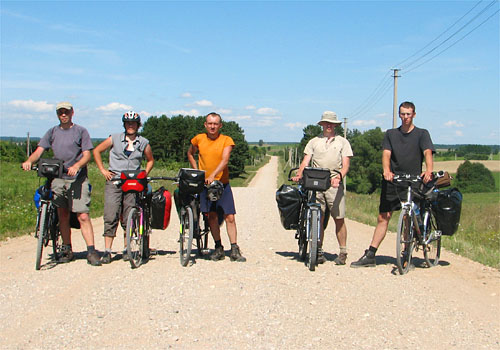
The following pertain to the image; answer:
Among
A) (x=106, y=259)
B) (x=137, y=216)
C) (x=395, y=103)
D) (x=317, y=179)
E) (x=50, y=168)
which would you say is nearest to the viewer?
(x=50, y=168)

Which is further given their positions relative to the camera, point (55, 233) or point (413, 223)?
point (55, 233)

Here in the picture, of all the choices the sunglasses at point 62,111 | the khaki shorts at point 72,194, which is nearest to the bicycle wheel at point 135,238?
the khaki shorts at point 72,194

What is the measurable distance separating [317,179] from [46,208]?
3763mm

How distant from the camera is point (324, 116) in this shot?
7398mm

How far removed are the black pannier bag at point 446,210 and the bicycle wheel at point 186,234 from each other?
348 cm

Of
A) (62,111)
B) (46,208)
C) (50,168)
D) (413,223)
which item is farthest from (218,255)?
(62,111)

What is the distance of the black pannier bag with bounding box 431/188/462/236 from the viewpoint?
7316 millimetres

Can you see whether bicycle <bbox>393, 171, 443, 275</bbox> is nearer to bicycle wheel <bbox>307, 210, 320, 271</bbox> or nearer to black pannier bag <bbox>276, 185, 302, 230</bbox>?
bicycle wheel <bbox>307, 210, 320, 271</bbox>

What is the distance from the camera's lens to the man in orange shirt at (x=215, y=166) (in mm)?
7312

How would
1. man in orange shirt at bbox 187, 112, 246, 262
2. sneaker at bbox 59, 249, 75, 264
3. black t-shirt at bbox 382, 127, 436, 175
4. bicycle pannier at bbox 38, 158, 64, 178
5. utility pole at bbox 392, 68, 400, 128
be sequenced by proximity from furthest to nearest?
utility pole at bbox 392, 68, 400, 128 < sneaker at bbox 59, 249, 75, 264 < man in orange shirt at bbox 187, 112, 246, 262 < black t-shirt at bbox 382, 127, 436, 175 < bicycle pannier at bbox 38, 158, 64, 178

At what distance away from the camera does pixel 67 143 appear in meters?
7.14

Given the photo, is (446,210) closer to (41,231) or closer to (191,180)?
(191,180)

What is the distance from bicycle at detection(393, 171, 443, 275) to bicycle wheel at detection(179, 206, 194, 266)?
9.21ft

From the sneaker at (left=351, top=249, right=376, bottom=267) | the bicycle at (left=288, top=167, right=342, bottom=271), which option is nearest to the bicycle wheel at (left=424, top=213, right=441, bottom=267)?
the sneaker at (left=351, top=249, right=376, bottom=267)
